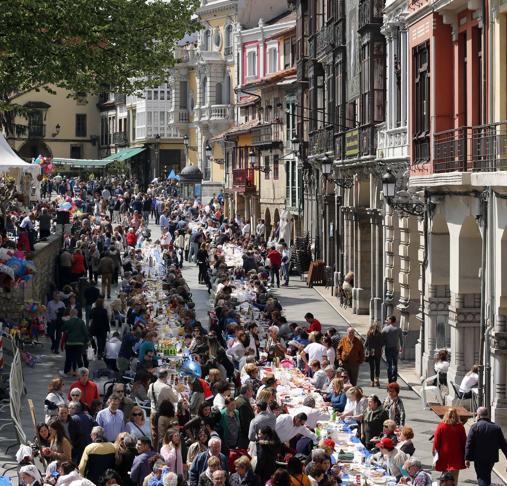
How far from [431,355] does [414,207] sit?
339 centimetres

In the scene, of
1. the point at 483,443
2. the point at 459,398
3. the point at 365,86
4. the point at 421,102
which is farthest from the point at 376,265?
the point at 483,443

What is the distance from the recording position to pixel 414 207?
28.8m

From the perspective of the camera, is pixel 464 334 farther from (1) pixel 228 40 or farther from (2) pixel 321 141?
(1) pixel 228 40

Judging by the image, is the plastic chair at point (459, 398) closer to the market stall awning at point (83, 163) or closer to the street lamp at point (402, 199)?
the street lamp at point (402, 199)

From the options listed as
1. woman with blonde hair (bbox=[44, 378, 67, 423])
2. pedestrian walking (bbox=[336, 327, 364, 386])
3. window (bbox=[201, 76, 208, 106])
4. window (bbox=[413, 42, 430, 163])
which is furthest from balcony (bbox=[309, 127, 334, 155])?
window (bbox=[201, 76, 208, 106])

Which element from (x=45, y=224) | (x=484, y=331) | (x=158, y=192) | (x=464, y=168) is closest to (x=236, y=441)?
(x=484, y=331)

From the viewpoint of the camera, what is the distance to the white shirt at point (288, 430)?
58.5 feet

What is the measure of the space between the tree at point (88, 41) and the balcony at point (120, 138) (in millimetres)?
77431

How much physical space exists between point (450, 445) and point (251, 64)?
62171mm

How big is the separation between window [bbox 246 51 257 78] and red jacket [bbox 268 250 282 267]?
3224 cm

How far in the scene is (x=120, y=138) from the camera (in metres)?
113

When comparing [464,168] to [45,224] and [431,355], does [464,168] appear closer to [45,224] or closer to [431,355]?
[431,355]

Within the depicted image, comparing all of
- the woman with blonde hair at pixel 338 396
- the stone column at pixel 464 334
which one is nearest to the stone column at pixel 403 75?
the stone column at pixel 464 334

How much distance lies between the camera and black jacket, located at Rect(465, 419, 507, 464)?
17984 mm
